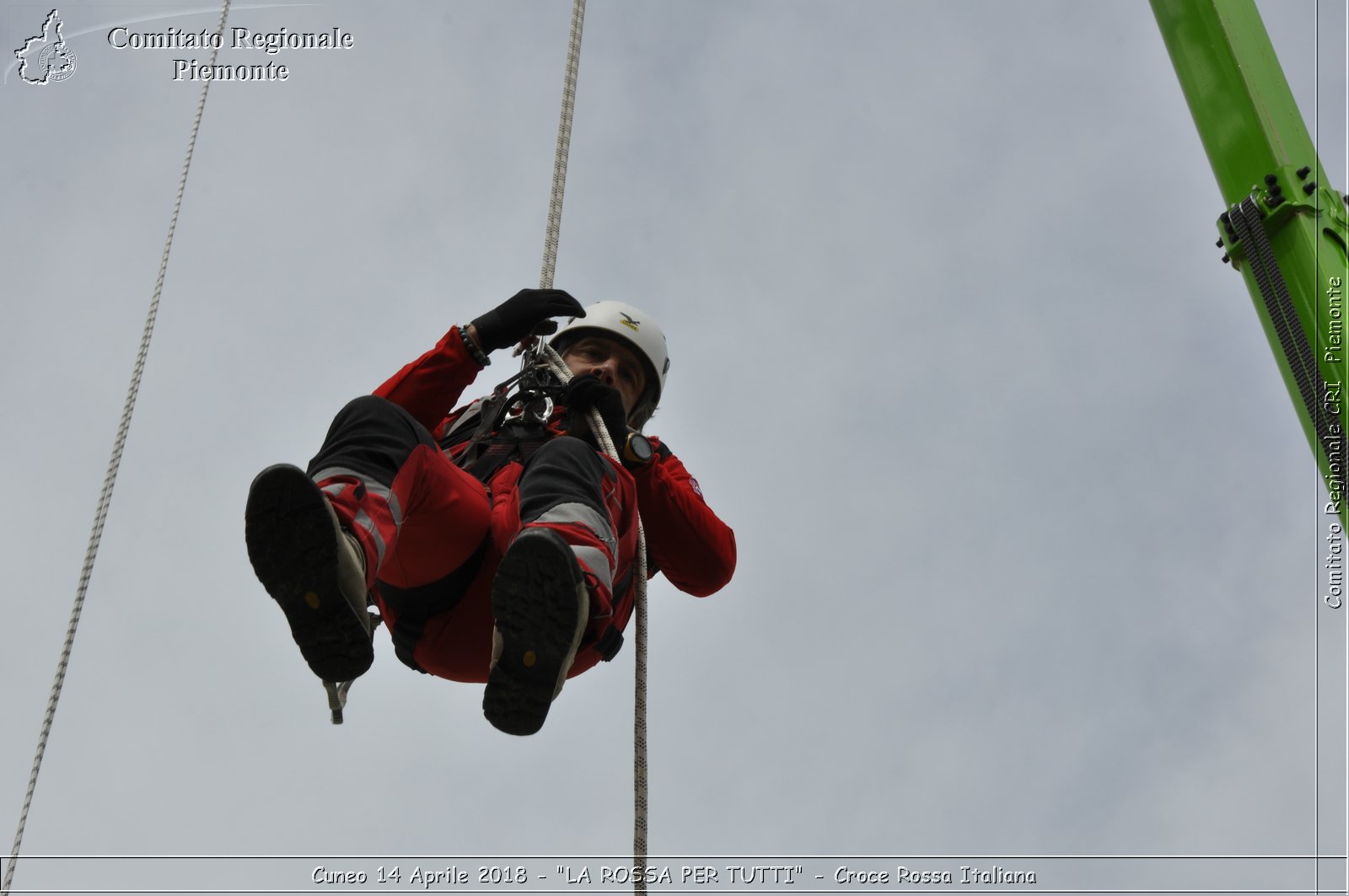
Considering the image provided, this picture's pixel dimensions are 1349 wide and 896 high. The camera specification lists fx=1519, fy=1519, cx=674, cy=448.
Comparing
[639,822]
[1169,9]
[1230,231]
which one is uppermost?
[1169,9]

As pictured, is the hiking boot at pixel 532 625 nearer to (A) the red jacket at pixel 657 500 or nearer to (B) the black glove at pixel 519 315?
(A) the red jacket at pixel 657 500

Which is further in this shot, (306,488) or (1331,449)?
(1331,449)

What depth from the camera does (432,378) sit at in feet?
13.0

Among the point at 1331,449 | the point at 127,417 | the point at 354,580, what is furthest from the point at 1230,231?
the point at 127,417

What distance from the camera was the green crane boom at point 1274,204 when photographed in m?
3.27

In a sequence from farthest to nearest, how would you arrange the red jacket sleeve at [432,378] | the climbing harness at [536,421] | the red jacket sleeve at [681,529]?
the red jacket sleeve at [681,529] < the red jacket sleeve at [432,378] < the climbing harness at [536,421]

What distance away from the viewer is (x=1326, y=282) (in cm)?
336

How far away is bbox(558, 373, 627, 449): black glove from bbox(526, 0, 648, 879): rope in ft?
0.11

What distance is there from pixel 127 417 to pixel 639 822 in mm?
1440

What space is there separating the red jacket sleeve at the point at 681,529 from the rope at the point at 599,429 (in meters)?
0.11

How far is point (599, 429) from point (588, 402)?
0.09 m

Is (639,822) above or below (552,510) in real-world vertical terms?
below

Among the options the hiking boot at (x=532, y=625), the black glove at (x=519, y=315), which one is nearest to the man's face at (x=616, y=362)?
the black glove at (x=519, y=315)

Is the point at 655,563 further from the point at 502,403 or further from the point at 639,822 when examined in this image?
the point at 639,822
